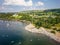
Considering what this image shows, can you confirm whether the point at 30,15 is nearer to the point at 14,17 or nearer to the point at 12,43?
the point at 14,17

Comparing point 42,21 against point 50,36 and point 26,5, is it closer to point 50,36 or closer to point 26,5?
point 26,5

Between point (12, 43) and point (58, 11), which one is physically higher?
point (58, 11)

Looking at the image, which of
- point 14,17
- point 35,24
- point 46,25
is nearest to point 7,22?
point 14,17

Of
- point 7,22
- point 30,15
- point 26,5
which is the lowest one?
point 7,22

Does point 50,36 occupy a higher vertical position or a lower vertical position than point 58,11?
lower

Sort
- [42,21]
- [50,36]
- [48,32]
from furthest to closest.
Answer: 1. [42,21]
2. [48,32]
3. [50,36]

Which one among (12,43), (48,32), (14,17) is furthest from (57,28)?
(14,17)

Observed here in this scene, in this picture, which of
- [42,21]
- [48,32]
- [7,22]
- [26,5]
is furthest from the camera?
[7,22]

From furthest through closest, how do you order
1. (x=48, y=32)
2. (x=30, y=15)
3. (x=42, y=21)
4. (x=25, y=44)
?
(x=30, y=15)
(x=42, y=21)
(x=48, y=32)
(x=25, y=44)

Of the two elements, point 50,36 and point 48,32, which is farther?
point 48,32
